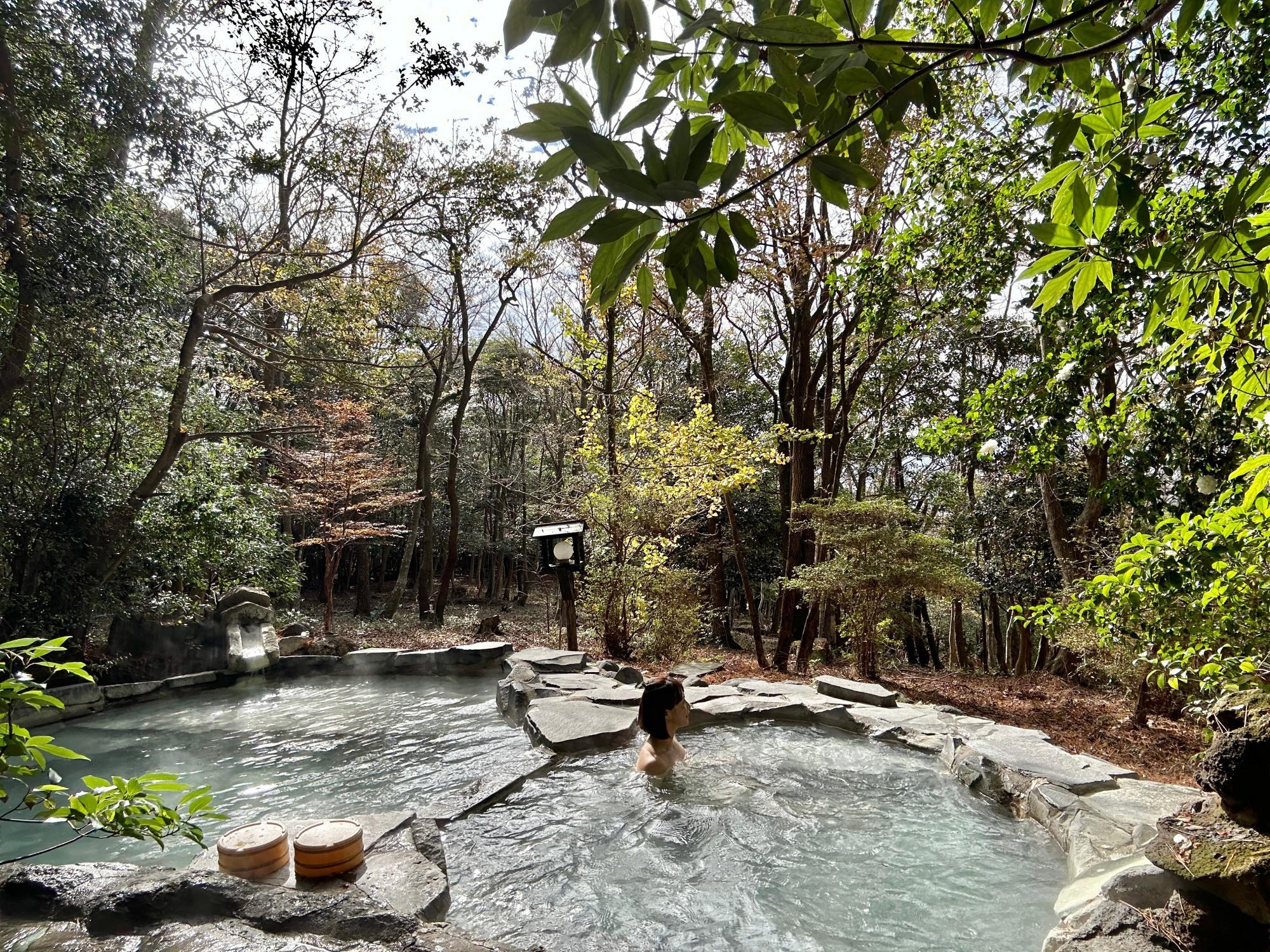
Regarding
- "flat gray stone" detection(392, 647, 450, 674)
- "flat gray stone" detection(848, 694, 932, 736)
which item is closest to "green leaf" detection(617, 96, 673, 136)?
"flat gray stone" detection(848, 694, 932, 736)

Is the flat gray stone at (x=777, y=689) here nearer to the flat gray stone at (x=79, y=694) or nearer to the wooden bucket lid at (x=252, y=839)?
the wooden bucket lid at (x=252, y=839)

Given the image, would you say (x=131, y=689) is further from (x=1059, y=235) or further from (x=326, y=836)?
(x=1059, y=235)

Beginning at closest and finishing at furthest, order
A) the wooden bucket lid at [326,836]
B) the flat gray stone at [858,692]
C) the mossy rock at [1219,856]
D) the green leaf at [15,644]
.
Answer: the green leaf at [15,644] < the mossy rock at [1219,856] < the wooden bucket lid at [326,836] < the flat gray stone at [858,692]

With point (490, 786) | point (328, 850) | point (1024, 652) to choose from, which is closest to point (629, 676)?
point (490, 786)

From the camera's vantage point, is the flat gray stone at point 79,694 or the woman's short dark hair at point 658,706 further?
the flat gray stone at point 79,694

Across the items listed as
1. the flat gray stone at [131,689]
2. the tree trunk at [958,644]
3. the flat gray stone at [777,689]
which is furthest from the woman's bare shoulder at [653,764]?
the tree trunk at [958,644]

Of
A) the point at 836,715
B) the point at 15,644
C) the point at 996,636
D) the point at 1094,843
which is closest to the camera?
the point at 15,644

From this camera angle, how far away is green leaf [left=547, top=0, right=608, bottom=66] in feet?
2.18

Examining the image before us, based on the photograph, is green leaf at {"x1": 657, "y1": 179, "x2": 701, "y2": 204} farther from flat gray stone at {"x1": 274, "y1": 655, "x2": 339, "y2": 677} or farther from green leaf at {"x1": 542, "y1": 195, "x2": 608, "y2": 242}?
flat gray stone at {"x1": 274, "y1": 655, "x2": 339, "y2": 677}

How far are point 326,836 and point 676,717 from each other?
2.32m

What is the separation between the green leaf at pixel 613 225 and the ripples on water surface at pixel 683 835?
9.20ft

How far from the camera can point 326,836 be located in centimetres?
276

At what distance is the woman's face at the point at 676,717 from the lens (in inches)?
171

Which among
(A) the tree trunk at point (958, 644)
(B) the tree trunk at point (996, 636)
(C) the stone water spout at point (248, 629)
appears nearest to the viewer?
(C) the stone water spout at point (248, 629)
